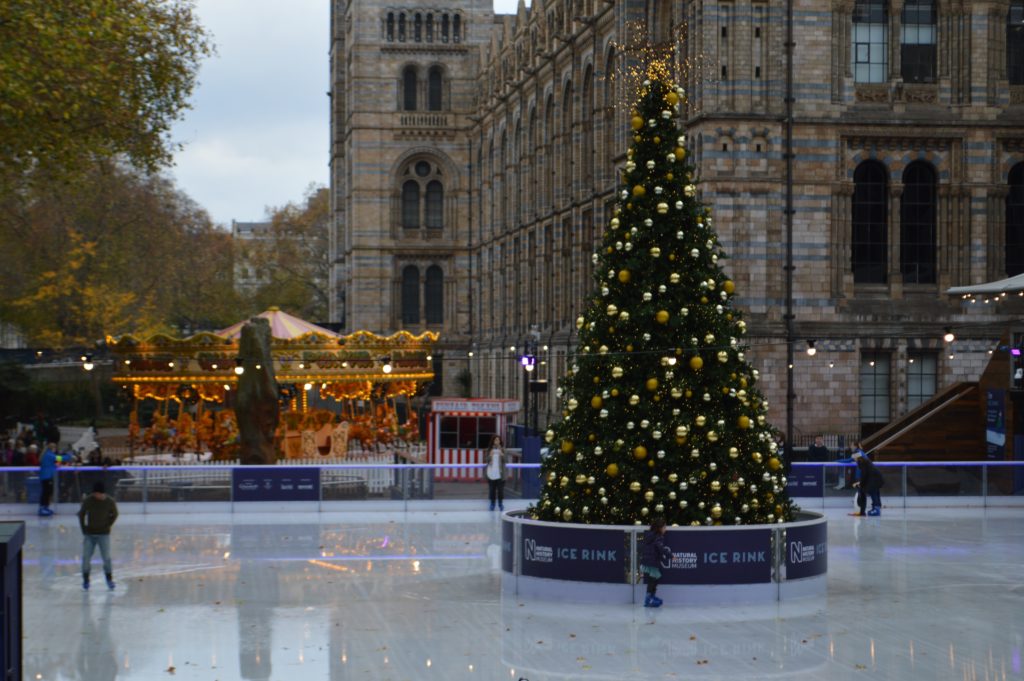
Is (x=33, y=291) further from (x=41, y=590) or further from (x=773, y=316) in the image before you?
(x=41, y=590)


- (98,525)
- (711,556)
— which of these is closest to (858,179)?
(711,556)

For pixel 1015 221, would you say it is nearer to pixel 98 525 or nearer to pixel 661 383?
pixel 661 383

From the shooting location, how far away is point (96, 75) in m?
32.5

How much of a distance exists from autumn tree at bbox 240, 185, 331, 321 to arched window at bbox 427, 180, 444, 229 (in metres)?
25.2

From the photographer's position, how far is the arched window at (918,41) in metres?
39.6

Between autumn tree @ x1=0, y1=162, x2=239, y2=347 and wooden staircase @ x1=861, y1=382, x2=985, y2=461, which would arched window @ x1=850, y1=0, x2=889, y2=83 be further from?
autumn tree @ x1=0, y1=162, x2=239, y2=347

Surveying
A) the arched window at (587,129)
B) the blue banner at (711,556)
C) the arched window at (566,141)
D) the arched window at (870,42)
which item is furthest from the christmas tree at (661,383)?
the arched window at (566,141)

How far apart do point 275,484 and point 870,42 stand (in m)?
21.0

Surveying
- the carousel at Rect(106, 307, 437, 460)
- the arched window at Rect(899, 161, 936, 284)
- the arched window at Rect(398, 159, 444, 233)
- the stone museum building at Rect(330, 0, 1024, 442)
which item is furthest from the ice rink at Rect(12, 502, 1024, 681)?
the arched window at Rect(398, 159, 444, 233)

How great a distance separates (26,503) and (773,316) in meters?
19.9

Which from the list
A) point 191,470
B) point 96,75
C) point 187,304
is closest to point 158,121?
point 96,75

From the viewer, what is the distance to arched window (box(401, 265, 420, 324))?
7881 cm

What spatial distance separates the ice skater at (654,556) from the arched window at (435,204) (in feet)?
201

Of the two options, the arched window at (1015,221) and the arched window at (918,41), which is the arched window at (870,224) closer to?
the arched window at (918,41)
